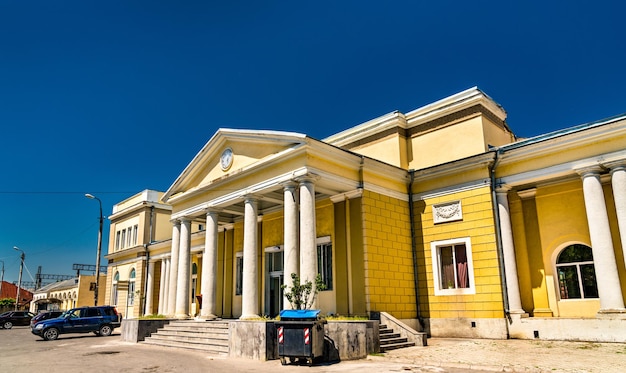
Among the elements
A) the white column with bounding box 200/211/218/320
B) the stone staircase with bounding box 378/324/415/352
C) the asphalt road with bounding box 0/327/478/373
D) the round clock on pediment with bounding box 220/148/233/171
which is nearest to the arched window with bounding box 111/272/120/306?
the white column with bounding box 200/211/218/320

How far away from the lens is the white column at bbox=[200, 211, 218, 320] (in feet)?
59.2

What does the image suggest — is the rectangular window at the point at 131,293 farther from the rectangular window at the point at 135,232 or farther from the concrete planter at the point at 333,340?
the concrete planter at the point at 333,340

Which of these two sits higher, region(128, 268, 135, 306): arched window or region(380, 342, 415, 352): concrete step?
region(128, 268, 135, 306): arched window

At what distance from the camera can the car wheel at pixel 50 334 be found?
21.0m

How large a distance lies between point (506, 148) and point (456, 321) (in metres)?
6.14

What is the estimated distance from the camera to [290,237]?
15.1 metres

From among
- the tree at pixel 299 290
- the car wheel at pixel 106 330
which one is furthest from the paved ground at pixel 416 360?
the car wheel at pixel 106 330

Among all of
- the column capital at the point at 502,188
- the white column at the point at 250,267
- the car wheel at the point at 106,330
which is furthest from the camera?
the car wheel at the point at 106,330

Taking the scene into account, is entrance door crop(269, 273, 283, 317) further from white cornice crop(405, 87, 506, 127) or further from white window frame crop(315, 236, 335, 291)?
white cornice crop(405, 87, 506, 127)

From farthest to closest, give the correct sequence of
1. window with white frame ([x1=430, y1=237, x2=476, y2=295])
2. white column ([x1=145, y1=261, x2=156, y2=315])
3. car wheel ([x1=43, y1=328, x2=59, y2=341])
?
white column ([x1=145, y1=261, x2=156, y2=315]), car wheel ([x1=43, y1=328, x2=59, y2=341]), window with white frame ([x1=430, y1=237, x2=476, y2=295])

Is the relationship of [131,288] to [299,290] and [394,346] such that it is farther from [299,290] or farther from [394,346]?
[394,346]

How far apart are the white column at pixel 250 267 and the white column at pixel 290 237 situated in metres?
1.44

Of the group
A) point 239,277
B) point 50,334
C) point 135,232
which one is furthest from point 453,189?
point 135,232

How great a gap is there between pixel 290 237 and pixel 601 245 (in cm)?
919
